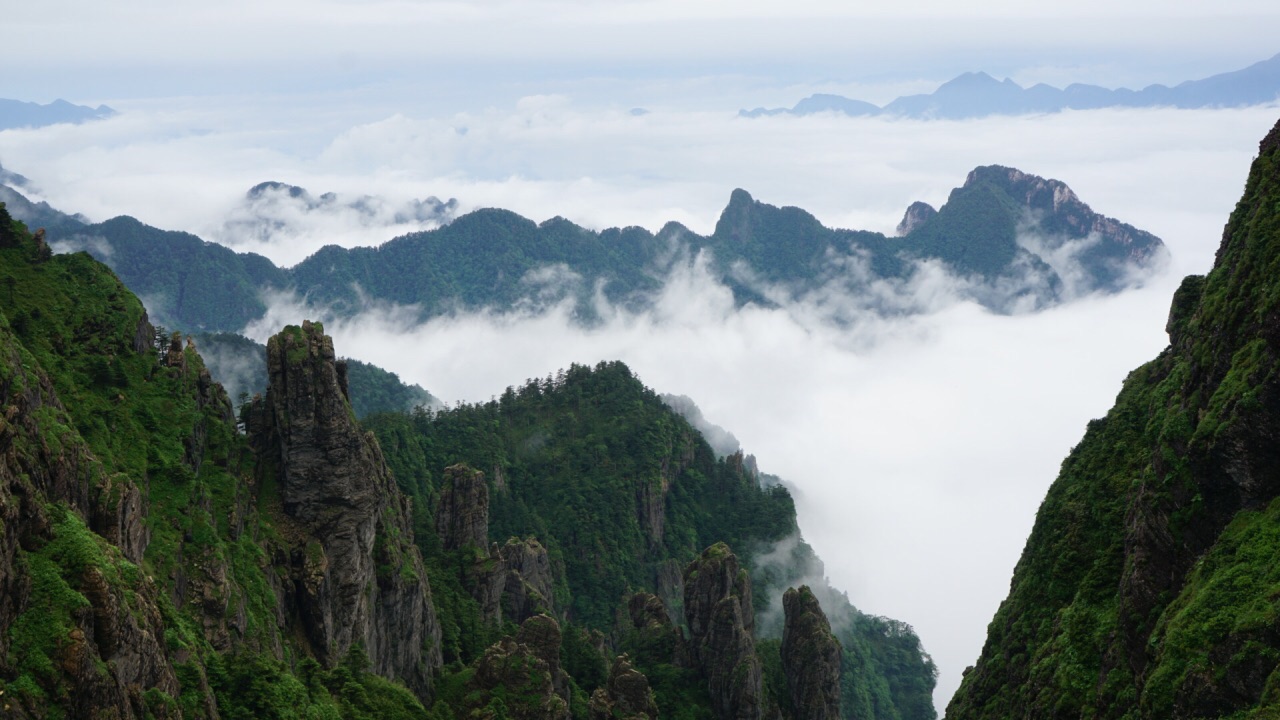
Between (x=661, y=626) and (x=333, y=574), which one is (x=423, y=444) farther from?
(x=333, y=574)

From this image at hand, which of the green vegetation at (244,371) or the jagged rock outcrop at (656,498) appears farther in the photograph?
the green vegetation at (244,371)

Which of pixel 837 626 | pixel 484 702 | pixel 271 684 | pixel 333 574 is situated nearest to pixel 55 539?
pixel 271 684

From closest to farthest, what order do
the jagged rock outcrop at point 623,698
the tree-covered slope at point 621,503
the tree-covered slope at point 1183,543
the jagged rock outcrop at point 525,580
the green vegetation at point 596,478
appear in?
the tree-covered slope at point 1183,543, the jagged rock outcrop at point 623,698, the jagged rock outcrop at point 525,580, the tree-covered slope at point 621,503, the green vegetation at point 596,478

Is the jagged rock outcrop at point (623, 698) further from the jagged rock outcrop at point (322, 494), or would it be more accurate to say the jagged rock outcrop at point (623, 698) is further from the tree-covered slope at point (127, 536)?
the tree-covered slope at point (127, 536)

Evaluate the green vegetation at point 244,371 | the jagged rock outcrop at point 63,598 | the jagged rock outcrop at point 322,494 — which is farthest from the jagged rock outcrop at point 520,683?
the green vegetation at point 244,371

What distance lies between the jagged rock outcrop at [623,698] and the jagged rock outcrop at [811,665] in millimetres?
18259

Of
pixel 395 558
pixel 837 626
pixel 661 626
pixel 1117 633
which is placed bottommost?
pixel 837 626

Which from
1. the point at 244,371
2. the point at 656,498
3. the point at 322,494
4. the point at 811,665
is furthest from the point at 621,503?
the point at 322,494

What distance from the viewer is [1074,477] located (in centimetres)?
5819

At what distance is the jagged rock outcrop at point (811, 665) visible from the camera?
87.2 meters

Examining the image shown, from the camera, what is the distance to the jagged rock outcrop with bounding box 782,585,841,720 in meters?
87.2

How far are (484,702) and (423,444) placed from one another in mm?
71904

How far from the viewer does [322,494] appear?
65.3 metres

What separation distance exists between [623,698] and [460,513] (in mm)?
32878
